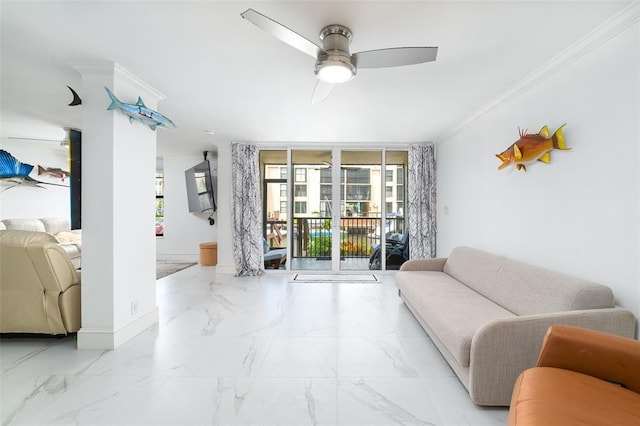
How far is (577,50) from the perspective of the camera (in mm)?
1840

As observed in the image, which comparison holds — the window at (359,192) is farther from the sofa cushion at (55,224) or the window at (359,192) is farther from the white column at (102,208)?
the sofa cushion at (55,224)

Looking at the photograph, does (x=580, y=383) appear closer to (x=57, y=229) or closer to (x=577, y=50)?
(x=577, y=50)

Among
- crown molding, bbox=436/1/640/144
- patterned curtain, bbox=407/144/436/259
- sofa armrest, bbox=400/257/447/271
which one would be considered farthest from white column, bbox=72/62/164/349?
patterned curtain, bbox=407/144/436/259

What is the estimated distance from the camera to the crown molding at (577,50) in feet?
5.10

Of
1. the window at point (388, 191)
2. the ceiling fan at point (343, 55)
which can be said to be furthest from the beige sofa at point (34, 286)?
the window at point (388, 191)

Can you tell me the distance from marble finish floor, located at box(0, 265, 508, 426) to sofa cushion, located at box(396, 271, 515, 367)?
29cm

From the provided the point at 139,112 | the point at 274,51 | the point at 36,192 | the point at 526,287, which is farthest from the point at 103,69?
the point at 36,192

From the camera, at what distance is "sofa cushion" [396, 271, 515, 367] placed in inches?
67.7

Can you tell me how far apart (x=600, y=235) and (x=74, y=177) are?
3943mm

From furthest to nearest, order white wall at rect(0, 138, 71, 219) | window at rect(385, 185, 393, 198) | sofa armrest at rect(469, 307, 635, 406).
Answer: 1. window at rect(385, 185, 393, 198)
2. white wall at rect(0, 138, 71, 219)
3. sofa armrest at rect(469, 307, 635, 406)

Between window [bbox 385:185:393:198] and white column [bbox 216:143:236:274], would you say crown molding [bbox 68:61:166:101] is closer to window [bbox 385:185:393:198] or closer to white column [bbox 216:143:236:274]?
white column [bbox 216:143:236:274]

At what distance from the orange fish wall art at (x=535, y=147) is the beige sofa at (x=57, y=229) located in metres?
6.13

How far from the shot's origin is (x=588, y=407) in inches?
40.6

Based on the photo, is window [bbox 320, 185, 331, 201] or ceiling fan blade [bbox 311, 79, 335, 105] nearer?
ceiling fan blade [bbox 311, 79, 335, 105]
